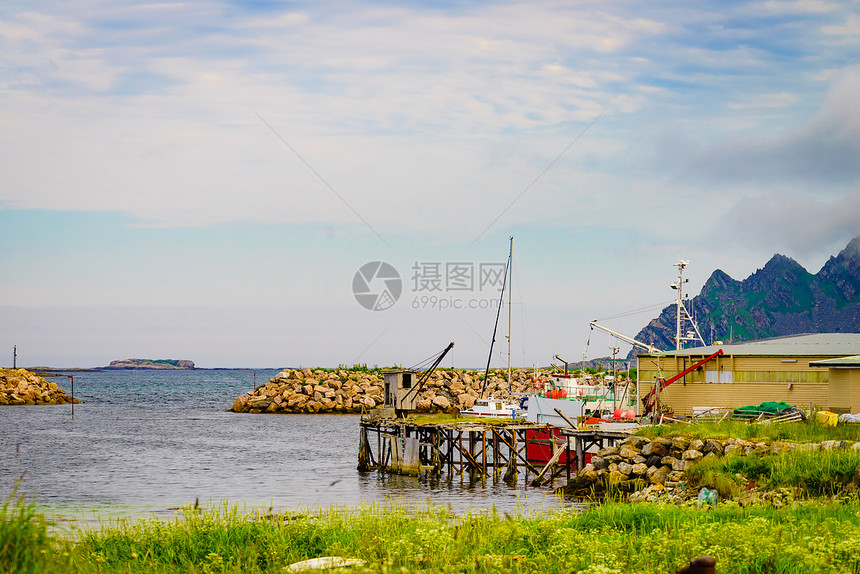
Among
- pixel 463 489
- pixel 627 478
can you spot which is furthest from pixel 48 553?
pixel 463 489

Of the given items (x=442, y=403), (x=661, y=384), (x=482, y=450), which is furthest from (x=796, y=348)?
(x=442, y=403)

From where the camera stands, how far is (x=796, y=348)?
45.1m

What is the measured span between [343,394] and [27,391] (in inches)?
2061

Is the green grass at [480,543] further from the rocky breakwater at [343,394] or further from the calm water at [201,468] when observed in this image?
the rocky breakwater at [343,394]

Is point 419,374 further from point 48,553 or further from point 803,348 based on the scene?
point 48,553

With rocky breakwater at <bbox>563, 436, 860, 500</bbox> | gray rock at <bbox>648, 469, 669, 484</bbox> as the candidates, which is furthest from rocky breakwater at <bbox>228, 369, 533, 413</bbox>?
gray rock at <bbox>648, 469, 669, 484</bbox>

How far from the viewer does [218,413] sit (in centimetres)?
11088

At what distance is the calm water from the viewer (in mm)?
37906

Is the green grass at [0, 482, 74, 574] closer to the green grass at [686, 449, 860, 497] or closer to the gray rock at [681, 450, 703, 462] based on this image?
the green grass at [686, 449, 860, 497]

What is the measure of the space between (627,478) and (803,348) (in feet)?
58.9

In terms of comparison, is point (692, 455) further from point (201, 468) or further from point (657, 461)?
point (201, 468)

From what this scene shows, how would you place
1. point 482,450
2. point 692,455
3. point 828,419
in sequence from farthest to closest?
point 482,450 → point 828,419 → point 692,455

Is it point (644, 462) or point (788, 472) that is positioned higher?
point (788, 472)

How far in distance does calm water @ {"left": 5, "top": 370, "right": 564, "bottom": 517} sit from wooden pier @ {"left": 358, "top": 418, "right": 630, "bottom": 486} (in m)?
1.19
